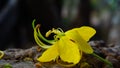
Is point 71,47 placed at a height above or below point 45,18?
below

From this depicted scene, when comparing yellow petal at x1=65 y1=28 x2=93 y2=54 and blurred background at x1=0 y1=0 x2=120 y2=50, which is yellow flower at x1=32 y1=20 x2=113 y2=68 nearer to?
yellow petal at x1=65 y1=28 x2=93 y2=54

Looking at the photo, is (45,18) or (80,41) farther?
(45,18)

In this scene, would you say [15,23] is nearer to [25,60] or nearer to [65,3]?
[65,3]

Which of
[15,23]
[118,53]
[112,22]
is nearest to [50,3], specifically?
[15,23]

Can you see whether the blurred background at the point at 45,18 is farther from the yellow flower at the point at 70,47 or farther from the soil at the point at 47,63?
the yellow flower at the point at 70,47

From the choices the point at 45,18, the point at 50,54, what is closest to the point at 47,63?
the point at 50,54

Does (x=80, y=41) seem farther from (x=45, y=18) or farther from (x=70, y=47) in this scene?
(x=45, y=18)
